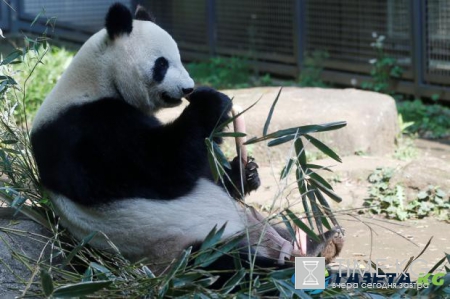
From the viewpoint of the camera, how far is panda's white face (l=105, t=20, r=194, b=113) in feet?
13.4

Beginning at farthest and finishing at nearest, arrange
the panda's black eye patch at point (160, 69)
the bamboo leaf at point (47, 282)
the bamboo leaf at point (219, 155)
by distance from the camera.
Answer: the panda's black eye patch at point (160, 69)
the bamboo leaf at point (219, 155)
the bamboo leaf at point (47, 282)

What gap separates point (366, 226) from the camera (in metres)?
5.68

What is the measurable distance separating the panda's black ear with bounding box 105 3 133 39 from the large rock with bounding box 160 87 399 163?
3.18 meters

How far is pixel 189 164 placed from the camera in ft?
12.5

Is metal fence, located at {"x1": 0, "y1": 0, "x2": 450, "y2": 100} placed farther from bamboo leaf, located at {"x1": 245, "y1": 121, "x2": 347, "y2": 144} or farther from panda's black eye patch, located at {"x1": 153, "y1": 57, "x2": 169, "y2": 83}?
bamboo leaf, located at {"x1": 245, "y1": 121, "x2": 347, "y2": 144}

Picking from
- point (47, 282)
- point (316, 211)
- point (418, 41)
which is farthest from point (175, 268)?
point (418, 41)

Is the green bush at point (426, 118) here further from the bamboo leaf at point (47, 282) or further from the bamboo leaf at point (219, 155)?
the bamboo leaf at point (47, 282)

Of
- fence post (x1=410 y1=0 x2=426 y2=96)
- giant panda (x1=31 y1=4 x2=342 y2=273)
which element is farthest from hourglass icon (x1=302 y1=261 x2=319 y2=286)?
fence post (x1=410 y1=0 x2=426 y2=96)

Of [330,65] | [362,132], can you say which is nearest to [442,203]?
[362,132]

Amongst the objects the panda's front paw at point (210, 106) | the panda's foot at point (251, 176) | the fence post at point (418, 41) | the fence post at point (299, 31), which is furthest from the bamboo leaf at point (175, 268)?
the fence post at point (299, 31)

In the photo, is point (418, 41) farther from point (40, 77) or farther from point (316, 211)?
point (316, 211)

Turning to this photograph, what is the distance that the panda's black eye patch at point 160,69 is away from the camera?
13.7ft
